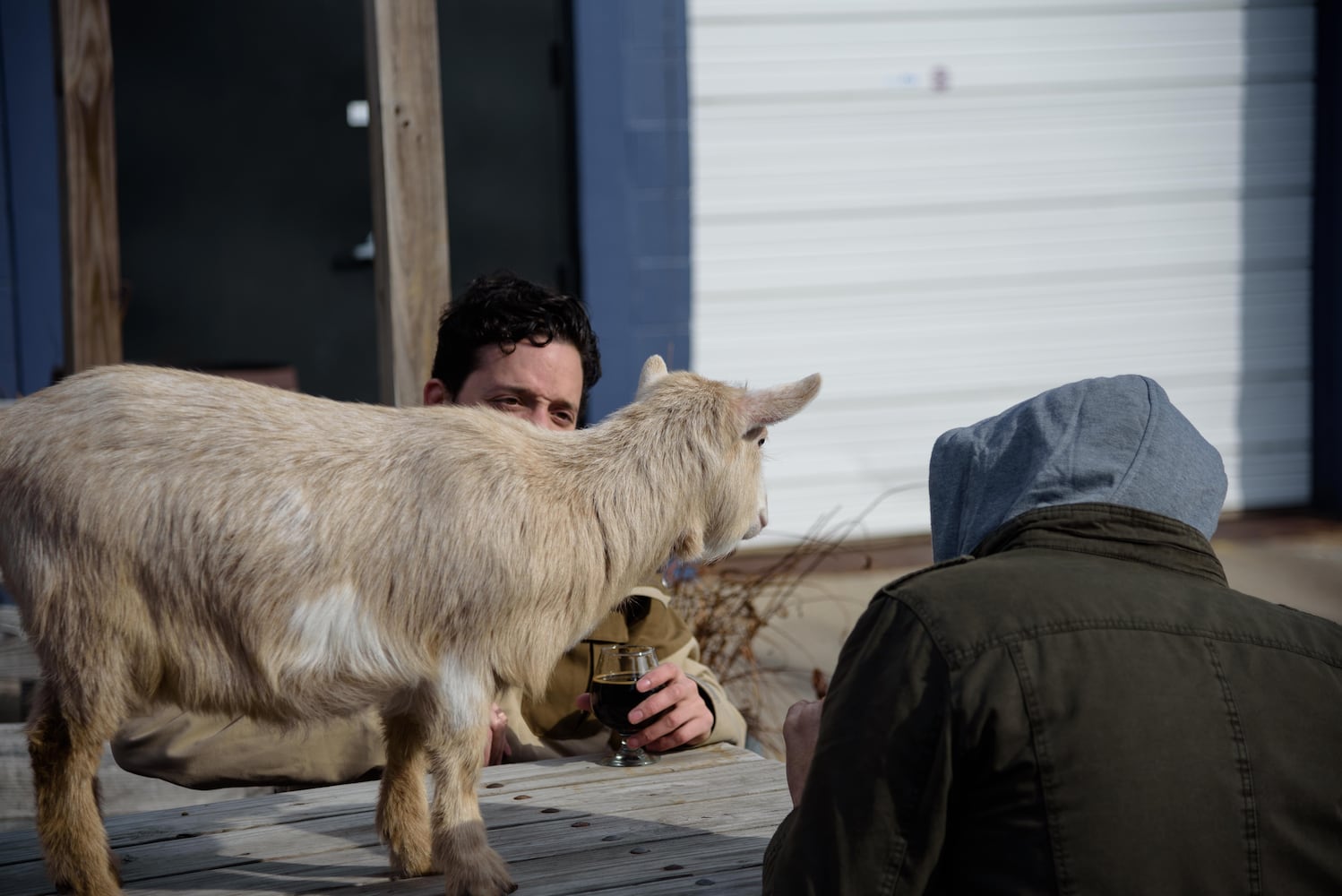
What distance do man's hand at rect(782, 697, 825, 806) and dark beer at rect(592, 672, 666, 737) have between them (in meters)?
0.52

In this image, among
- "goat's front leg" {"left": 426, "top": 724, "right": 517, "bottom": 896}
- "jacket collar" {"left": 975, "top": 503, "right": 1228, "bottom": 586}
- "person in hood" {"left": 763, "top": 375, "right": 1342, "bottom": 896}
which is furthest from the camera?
"goat's front leg" {"left": 426, "top": 724, "right": 517, "bottom": 896}

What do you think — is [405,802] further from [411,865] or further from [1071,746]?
[1071,746]

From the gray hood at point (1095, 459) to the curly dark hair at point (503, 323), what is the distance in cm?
130

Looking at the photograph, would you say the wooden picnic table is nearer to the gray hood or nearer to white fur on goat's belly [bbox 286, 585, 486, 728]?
white fur on goat's belly [bbox 286, 585, 486, 728]

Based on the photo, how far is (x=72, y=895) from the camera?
1.80 meters

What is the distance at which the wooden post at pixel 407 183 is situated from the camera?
3844mm

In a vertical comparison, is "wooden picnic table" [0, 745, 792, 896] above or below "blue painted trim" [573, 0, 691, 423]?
below

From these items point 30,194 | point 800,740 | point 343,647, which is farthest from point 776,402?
point 30,194

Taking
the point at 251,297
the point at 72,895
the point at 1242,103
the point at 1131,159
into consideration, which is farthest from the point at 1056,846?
the point at 1242,103

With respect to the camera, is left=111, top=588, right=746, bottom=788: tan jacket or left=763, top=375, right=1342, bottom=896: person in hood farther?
left=111, top=588, right=746, bottom=788: tan jacket

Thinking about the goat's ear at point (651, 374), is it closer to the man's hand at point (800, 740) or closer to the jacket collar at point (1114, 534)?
the man's hand at point (800, 740)

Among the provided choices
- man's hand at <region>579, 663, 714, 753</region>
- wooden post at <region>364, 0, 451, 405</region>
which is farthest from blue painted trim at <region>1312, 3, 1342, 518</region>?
man's hand at <region>579, 663, 714, 753</region>

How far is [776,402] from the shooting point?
2.10 m

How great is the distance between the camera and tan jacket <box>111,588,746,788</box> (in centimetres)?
259
